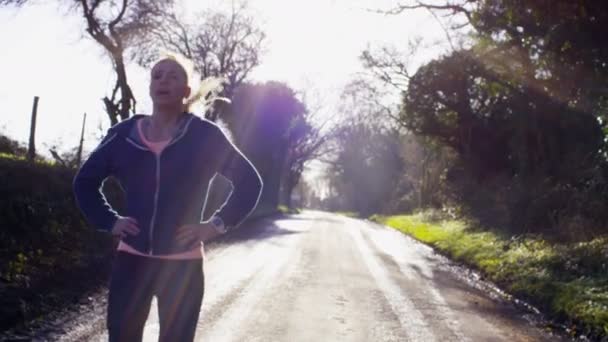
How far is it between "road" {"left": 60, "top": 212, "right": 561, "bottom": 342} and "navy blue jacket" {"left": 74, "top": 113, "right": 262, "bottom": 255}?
10.5 ft

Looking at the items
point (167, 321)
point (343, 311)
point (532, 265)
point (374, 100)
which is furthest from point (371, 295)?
point (374, 100)

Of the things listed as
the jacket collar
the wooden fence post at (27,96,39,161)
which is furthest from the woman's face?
the wooden fence post at (27,96,39,161)

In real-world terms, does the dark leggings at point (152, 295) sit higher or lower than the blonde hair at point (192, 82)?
lower

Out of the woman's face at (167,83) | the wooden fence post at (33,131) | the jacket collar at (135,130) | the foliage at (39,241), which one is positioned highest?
the wooden fence post at (33,131)

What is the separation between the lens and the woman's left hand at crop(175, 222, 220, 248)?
306 cm

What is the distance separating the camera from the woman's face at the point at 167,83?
317 centimetres

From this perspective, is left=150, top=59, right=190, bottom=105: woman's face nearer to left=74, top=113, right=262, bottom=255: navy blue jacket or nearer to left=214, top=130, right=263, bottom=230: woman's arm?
left=74, top=113, right=262, bottom=255: navy blue jacket

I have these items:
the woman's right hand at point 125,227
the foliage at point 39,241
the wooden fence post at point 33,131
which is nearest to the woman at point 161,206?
the woman's right hand at point 125,227

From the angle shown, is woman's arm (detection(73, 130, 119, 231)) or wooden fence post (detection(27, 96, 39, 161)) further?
wooden fence post (detection(27, 96, 39, 161))

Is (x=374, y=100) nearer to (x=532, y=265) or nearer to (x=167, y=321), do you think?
(x=532, y=265)

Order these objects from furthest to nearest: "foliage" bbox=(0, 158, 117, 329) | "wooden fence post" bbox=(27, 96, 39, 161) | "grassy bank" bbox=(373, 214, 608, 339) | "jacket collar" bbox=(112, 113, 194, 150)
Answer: "wooden fence post" bbox=(27, 96, 39, 161)
"grassy bank" bbox=(373, 214, 608, 339)
"foliage" bbox=(0, 158, 117, 329)
"jacket collar" bbox=(112, 113, 194, 150)

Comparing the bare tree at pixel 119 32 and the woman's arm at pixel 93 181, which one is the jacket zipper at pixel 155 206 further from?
the bare tree at pixel 119 32

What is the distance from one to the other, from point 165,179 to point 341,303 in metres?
6.07

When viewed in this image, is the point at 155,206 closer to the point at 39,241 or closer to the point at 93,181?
the point at 93,181
